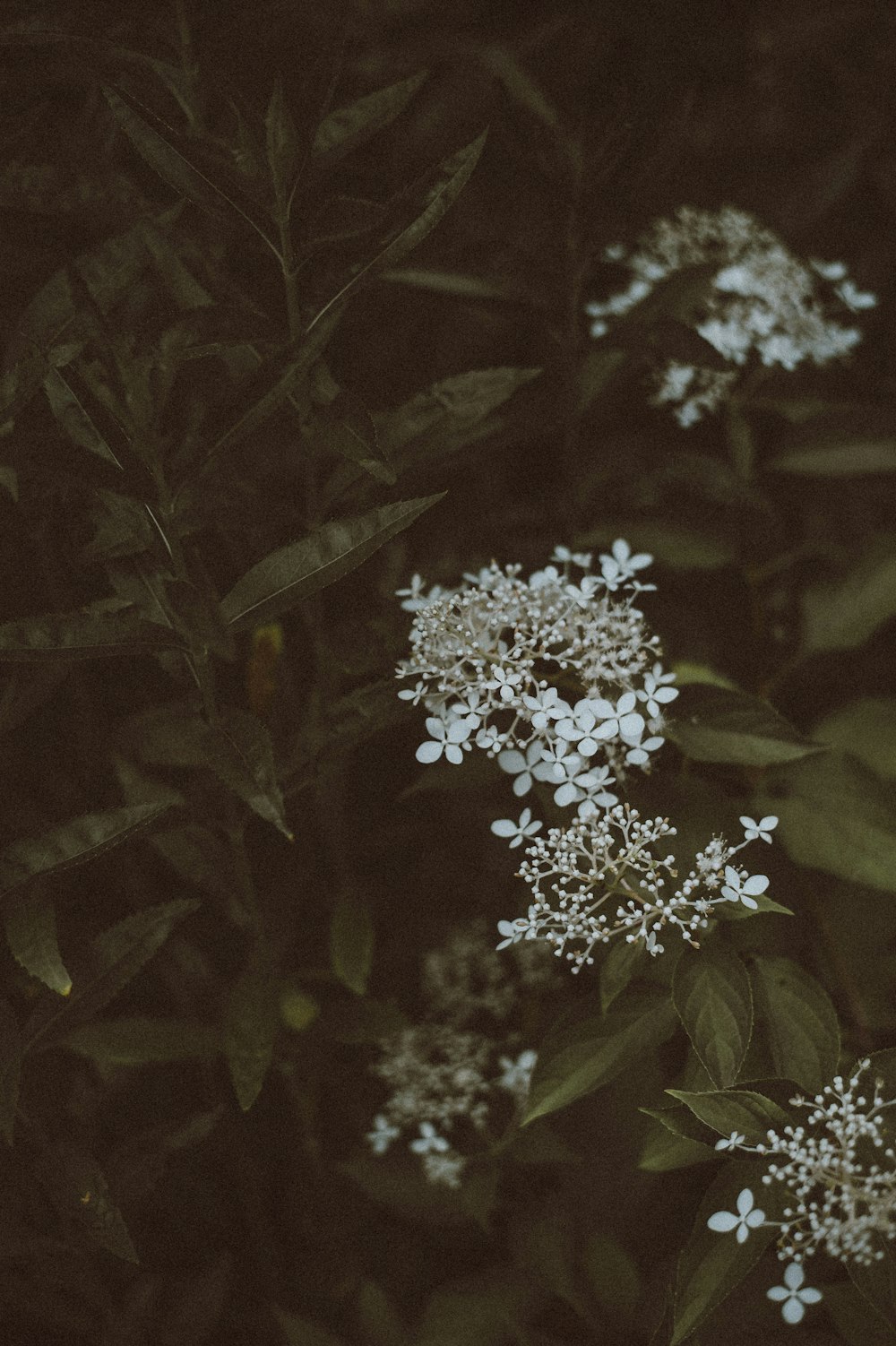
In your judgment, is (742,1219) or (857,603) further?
(857,603)

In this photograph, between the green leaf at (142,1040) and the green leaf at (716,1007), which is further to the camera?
the green leaf at (142,1040)

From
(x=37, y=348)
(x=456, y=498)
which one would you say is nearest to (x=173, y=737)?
(x=37, y=348)

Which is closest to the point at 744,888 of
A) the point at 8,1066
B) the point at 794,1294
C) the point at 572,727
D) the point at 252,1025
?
the point at 572,727

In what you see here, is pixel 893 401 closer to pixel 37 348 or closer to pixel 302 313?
pixel 302 313

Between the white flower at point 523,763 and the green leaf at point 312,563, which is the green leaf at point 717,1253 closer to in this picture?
the white flower at point 523,763

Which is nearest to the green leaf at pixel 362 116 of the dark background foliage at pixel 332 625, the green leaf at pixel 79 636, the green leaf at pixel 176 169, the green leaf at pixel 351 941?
the dark background foliage at pixel 332 625

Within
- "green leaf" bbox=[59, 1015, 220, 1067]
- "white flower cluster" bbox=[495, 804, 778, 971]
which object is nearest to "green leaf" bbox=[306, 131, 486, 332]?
"white flower cluster" bbox=[495, 804, 778, 971]

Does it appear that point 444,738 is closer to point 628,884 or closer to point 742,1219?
point 628,884

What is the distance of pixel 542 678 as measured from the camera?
0.82 m

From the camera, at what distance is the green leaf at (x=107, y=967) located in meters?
0.83

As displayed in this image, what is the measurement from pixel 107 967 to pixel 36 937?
0.09 m

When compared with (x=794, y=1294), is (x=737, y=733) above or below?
above

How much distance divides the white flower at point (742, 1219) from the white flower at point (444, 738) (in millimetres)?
321

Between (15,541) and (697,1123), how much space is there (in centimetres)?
67
